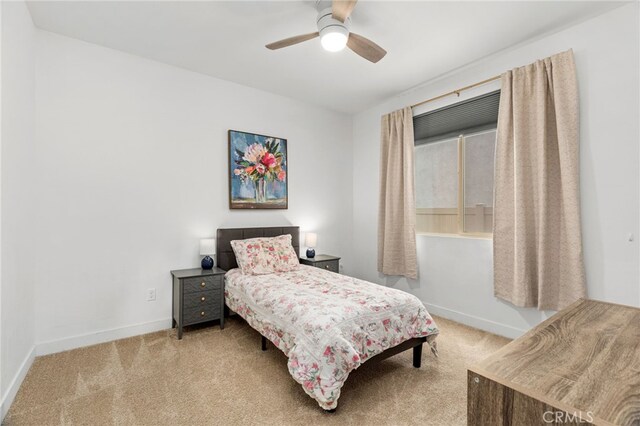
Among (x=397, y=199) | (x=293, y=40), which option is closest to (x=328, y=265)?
(x=397, y=199)

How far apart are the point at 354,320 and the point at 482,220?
2.16 m

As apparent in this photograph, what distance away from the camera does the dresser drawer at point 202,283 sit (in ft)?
9.74

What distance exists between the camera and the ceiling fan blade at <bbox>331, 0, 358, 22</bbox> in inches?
77.5

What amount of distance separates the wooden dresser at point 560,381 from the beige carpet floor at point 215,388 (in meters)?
1.15

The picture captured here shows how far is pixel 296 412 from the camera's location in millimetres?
1862

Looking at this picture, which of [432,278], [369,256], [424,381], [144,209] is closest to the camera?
[424,381]

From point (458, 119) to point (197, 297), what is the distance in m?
3.48

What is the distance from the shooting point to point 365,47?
241 cm

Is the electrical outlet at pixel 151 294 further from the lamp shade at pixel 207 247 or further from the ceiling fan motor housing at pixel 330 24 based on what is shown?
the ceiling fan motor housing at pixel 330 24

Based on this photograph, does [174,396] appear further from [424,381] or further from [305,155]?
[305,155]

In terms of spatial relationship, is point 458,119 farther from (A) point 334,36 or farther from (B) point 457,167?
(A) point 334,36

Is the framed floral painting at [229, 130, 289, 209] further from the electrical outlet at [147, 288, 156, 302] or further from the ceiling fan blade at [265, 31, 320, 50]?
the ceiling fan blade at [265, 31, 320, 50]

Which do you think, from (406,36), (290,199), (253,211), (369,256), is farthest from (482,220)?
(253,211)

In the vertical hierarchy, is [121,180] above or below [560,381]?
above
